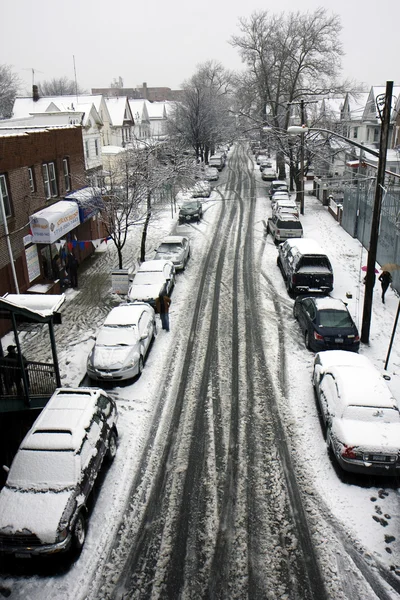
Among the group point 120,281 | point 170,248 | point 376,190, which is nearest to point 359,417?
point 376,190

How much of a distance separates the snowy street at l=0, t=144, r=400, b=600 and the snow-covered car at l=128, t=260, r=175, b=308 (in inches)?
46.2

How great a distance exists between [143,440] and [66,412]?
2.19 metres

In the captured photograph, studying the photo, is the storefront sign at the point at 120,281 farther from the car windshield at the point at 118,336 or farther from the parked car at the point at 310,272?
the parked car at the point at 310,272

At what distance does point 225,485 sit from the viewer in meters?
9.82

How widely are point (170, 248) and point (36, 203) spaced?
6.71 m

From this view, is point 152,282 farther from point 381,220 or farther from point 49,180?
point 381,220

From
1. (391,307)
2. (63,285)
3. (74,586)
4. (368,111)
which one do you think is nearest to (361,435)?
(74,586)

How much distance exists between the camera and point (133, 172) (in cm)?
2417

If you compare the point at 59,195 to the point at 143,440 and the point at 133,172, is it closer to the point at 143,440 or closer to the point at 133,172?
the point at 133,172

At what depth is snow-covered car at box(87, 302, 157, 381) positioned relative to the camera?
13.5 metres

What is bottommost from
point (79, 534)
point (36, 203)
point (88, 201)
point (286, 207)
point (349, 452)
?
point (79, 534)

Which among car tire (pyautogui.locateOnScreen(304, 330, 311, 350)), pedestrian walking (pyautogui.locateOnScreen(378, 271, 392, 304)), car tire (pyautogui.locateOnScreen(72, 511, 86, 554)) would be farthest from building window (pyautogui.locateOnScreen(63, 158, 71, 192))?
car tire (pyautogui.locateOnScreen(72, 511, 86, 554))

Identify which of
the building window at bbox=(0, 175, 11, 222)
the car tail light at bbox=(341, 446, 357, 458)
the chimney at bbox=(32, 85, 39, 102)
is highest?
the chimney at bbox=(32, 85, 39, 102)

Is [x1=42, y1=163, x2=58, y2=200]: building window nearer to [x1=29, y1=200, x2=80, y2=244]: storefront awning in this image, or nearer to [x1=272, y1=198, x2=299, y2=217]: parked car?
[x1=29, y1=200, x2=80, y2=244]: storefront awning
